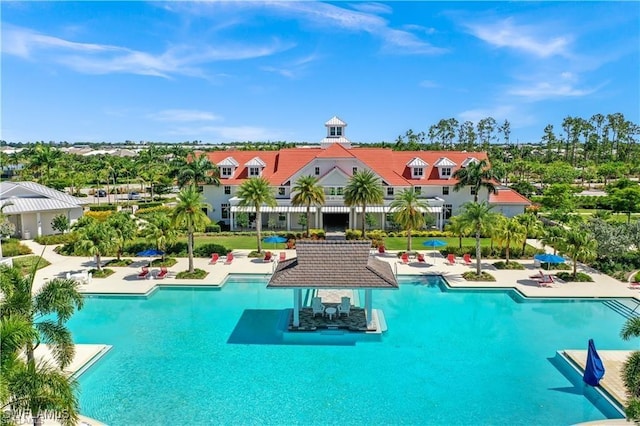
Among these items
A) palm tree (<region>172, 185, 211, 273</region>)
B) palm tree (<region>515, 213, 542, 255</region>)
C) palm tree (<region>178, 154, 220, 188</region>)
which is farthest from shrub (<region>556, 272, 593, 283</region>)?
palm tree (<region>178, 154, 220, 188</region>)

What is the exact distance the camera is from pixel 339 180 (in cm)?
5566

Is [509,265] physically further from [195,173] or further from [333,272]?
[195,173]

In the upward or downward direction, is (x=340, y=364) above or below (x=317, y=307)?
below

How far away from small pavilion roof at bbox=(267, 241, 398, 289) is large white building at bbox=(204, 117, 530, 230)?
2552 cm

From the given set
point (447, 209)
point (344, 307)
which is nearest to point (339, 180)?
point (447, 209)

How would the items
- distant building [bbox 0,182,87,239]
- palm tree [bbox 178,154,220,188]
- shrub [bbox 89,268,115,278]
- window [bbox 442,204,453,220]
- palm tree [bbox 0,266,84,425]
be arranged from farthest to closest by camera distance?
window [bbox 442,204,453,220], palm tree [bbox 178,154,220,188], distant building [bbox 0,182,87,239], shrub [bbox 89,268,115,278], palm tree [bbox 0,266,84,425]

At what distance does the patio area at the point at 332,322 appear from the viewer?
26.2 metres

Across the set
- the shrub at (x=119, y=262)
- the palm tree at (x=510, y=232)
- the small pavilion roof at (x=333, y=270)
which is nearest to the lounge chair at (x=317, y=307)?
the small pavilion roof at (x=333, y=270)

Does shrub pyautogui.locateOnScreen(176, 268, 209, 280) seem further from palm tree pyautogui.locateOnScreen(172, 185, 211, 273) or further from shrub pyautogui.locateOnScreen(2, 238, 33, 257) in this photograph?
shrub pyautogui.locateOnScreen(2, 238, 33, 257)

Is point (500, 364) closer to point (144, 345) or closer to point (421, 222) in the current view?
point (144, 345)

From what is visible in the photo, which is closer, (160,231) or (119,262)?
(160,231)

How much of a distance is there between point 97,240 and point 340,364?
23.3 metres

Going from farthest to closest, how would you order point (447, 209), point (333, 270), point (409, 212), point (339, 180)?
point (447, 209) → point (339, 180) → point (409, 212) → point (333, 270)

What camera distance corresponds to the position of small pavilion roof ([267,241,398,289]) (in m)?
25.1
